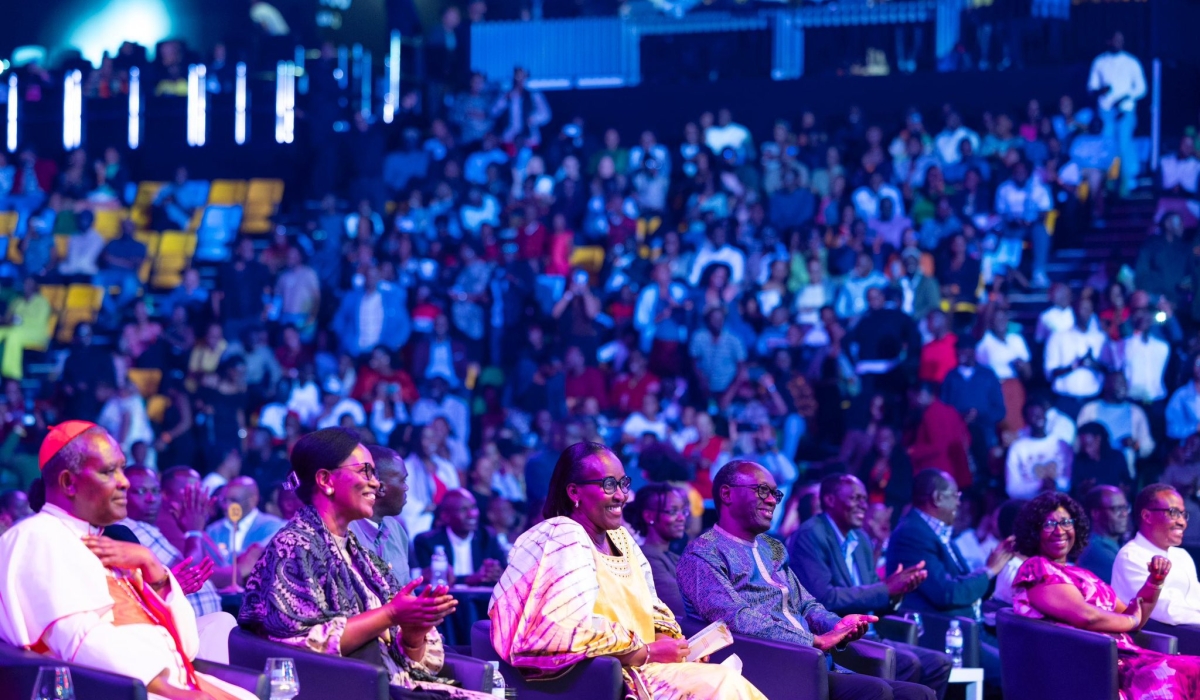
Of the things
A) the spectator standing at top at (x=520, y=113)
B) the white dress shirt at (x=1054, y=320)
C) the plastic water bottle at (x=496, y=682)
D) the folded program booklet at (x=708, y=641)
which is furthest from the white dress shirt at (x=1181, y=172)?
the plastic water bottle at (x=496, y=682)

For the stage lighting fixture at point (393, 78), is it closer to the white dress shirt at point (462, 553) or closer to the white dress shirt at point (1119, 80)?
the white dress shirt at point (1119, 80)

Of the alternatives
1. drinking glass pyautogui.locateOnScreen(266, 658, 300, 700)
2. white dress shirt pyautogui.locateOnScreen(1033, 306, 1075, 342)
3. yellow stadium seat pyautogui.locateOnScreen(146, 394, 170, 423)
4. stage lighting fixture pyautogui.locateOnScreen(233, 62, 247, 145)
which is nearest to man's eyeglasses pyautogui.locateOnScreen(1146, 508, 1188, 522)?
drinking glass pyautogui.locateOnScreen(266, 658, 300, 700)

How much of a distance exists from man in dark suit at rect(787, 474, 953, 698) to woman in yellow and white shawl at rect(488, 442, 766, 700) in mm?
1338

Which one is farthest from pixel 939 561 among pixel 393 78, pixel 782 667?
pixel 393 78

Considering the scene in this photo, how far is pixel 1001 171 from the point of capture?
606 inches

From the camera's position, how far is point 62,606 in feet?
14.2

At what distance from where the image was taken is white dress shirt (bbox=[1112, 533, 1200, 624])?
690 cm

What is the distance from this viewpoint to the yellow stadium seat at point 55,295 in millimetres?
16656

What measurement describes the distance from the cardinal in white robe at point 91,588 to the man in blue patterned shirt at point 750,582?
6.78ft

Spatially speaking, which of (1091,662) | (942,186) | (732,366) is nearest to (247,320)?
(732,366)

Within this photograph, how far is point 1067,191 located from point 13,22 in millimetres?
13676

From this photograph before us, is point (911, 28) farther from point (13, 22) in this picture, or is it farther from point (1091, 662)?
point (1091, 662)

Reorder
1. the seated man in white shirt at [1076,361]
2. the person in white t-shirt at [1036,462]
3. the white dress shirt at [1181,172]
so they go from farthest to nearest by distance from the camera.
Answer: the white dress shirt at [1181,172] → the seated man in white shirt at [1076,361] → the person in white t-shirt at [1036,462]

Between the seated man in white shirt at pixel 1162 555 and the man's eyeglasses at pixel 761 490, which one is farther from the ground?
the man's eyeglasses at pixel 761 490
